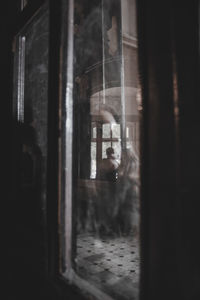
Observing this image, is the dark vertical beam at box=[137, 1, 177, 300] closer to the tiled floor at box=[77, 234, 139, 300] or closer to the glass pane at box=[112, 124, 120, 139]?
the tiled floor at box=[77, 234, 139, 300]

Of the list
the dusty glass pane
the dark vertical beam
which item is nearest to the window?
the dusty glass pane

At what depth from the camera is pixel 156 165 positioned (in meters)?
0.58

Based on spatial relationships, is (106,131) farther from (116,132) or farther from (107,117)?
(107,117)

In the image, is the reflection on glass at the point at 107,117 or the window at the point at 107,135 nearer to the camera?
the window at the point at 107,135

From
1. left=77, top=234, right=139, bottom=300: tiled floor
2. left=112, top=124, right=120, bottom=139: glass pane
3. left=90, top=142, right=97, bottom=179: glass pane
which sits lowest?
left=77, top=234, right=139, bottom=300: tiled floor

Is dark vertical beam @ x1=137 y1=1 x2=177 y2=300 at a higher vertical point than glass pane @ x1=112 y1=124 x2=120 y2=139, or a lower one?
lower

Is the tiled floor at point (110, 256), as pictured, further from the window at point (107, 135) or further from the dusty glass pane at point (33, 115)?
the dusty glass pane at point (33, 115)

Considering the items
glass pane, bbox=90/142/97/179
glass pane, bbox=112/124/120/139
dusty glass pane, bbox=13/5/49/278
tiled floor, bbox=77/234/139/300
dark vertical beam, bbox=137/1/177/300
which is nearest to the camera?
dark vertical beam, bbox=137/1/177/300

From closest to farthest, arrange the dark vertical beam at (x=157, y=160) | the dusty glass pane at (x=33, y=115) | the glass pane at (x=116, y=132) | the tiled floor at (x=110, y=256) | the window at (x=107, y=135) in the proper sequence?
1. the dark vertical beam at (x=157, y=160)
2. the dusty glass pane at (x=33, y=115)
3. the tiled floor at (x=110, y=256)
4. the window at (x=107, y=135)
5. the glass pane at (x=116, y=132)

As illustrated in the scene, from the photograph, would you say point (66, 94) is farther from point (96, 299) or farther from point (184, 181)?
point (96, 299)

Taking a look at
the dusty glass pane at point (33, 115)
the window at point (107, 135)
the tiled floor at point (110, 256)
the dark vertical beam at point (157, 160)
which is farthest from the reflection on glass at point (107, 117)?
the dark vertical beam at point (157, 160)

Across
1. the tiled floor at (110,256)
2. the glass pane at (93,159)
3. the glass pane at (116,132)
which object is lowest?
the tiled floor at (110,256)

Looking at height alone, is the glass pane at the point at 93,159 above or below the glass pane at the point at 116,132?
below

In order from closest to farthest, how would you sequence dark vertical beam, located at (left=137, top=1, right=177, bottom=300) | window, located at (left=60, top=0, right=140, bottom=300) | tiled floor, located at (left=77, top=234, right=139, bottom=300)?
dark vertical beam, located at (left=137, top=1, right=177, bottom=300)
tiled floor, located at (left=77, top=234, right=139, bottom=300)
window, located at (left=60, top=0, right=140, bottom=300)
